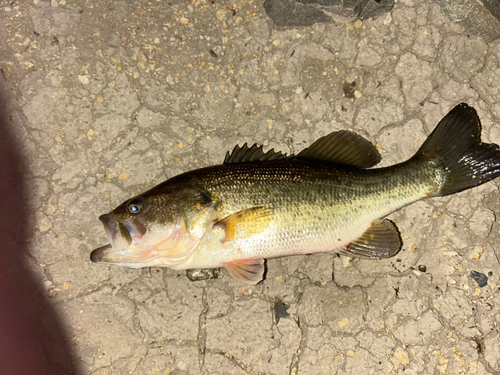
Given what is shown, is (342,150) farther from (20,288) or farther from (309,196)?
(20,288)

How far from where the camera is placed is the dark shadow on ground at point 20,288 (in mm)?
3322

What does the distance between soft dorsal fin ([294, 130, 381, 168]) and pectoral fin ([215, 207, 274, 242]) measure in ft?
2.39

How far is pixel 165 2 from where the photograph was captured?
361 centimetres

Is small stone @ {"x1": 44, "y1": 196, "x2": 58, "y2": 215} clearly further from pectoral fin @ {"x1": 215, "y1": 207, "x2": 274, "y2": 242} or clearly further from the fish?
pectoral fin @ {"x1": 215, "y1": 207, "x2": 274, "y2": 242}

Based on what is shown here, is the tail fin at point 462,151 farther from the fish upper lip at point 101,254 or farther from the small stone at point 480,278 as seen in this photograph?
the fish upper lip at point 101,254

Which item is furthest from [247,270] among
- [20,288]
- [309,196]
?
[20,288]

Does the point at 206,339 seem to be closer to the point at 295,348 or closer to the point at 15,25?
the point at 295,348

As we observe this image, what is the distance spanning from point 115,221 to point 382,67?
3.19 m

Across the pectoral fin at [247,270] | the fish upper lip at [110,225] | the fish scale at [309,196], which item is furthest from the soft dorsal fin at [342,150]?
the fish upper lip at [110,225]

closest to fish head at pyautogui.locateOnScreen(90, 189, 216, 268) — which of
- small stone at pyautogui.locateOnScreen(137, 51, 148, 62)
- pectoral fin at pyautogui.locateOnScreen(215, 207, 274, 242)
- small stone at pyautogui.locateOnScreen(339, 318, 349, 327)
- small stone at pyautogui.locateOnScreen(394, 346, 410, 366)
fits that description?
pectoral fin at pyautogui.locateOnScreen(215, 207, 274, 242)

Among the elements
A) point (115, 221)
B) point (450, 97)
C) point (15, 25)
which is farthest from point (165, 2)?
point (450, 97)

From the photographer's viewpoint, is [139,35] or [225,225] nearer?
[225,225]

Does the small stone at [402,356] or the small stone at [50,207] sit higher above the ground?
the small stone at [50,207]

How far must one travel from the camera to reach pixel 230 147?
11.7 feet
